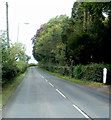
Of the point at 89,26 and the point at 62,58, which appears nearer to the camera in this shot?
the point at 89,26

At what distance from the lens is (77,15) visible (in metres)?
52.3

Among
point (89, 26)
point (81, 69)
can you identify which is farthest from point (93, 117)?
point (89, 26)

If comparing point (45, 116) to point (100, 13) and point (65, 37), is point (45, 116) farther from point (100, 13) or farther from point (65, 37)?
point (65, 37)

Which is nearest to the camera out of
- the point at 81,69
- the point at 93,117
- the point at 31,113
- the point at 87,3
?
the point at 93,117

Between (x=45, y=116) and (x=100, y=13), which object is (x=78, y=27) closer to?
(x=100, y=13)

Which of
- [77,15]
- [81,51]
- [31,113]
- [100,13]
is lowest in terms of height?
[31,113]

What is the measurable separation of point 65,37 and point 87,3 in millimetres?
32629

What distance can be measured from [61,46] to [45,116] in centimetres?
5239

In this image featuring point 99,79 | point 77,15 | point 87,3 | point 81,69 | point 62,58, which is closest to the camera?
point 87,3

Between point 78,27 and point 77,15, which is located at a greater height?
point 77,15

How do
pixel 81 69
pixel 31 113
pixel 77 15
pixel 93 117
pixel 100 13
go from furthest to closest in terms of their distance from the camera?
1. pixel 77 15
2. pixel 81 69
3. pixel 100 13
4. pixel 31 113
5. pixel 93 117

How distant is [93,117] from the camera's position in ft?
33.0

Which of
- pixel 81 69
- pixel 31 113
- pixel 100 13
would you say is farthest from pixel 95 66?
pixel 31 113

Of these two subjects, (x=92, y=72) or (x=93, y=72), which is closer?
(x=93, y=72)
